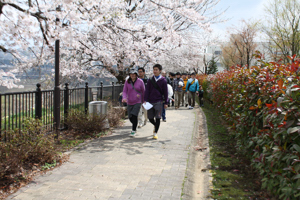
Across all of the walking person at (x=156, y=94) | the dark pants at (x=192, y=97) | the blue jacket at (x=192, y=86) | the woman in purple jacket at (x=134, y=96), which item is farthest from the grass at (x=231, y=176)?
the dark pants at (x=192, y=97)

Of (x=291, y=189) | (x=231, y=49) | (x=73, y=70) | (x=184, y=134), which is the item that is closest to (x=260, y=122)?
(x=291, y=189)

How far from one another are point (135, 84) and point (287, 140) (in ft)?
16.7

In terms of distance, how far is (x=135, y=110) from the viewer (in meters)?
7.36

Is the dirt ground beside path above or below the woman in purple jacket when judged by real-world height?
below

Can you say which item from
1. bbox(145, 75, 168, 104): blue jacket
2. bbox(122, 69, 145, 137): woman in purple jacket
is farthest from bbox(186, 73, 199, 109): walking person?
bbox(145, 75, 168, 104): blue jacket

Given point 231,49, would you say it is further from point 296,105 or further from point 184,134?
point 296,105

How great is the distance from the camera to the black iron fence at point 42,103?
5089 mm

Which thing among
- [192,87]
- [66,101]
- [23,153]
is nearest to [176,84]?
[192,87]

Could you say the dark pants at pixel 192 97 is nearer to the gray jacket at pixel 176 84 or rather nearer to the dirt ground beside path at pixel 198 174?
the gray jacket at pixel 176 84

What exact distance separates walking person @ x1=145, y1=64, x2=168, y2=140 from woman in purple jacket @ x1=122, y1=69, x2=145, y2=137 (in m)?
0.29

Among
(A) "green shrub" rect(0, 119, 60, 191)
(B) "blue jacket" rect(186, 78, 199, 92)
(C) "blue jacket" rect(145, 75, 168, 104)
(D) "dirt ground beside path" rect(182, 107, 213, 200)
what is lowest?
(D) "dirt ground beside path" rect(182, 107, 213, 200)

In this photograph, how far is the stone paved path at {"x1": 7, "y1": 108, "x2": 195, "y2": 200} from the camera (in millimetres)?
3660

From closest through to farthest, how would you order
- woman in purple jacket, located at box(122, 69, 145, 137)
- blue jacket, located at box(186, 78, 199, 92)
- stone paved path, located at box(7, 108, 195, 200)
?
stone paved path, located at box(7, 108, 195, 200) → woman in purple jacket, located at box(122, 69, 145, 137) → blue jacket, located at box(186, 78, 199, 92)

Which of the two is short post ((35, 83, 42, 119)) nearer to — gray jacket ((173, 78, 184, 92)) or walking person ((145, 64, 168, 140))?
walking person ((145, 64, 168, 140))
